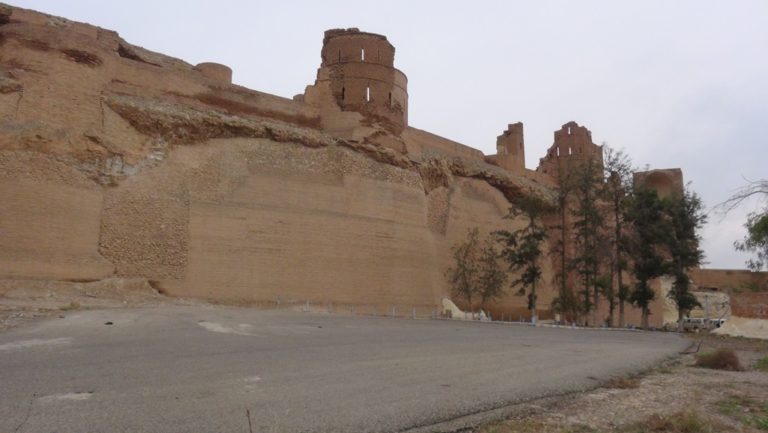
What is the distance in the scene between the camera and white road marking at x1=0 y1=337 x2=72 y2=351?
8538 millimetres

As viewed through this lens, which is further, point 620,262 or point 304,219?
point 620,262

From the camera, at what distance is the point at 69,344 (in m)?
8.97

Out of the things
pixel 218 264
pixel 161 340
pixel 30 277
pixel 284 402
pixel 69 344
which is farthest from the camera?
pixel 218 264

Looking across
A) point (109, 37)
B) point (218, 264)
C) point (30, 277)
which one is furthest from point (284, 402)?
point (109, 37)

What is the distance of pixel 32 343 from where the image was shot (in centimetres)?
898

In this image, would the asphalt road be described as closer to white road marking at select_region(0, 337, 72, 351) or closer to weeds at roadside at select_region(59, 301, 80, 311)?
white road marking at select_region(0, 337, 72, 351)

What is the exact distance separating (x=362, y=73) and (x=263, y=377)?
21892 millimetres

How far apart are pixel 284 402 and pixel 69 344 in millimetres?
5236

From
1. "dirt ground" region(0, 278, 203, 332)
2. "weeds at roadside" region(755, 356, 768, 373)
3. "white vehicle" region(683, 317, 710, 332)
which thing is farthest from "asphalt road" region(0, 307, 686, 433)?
"white vehicle" region(683, 317, 710, 332)

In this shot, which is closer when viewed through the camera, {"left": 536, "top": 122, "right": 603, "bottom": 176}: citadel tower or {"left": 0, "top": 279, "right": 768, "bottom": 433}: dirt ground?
{"left": 0, "top": 279, "right": 768, "bottom": 433}: dirt ground

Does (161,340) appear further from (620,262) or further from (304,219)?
(620,262)

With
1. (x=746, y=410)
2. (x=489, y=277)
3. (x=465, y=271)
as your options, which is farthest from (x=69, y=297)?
(x=489, y=277)

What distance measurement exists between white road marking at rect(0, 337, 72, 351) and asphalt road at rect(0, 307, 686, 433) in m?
0.02

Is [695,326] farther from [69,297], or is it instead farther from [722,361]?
[69,297]
